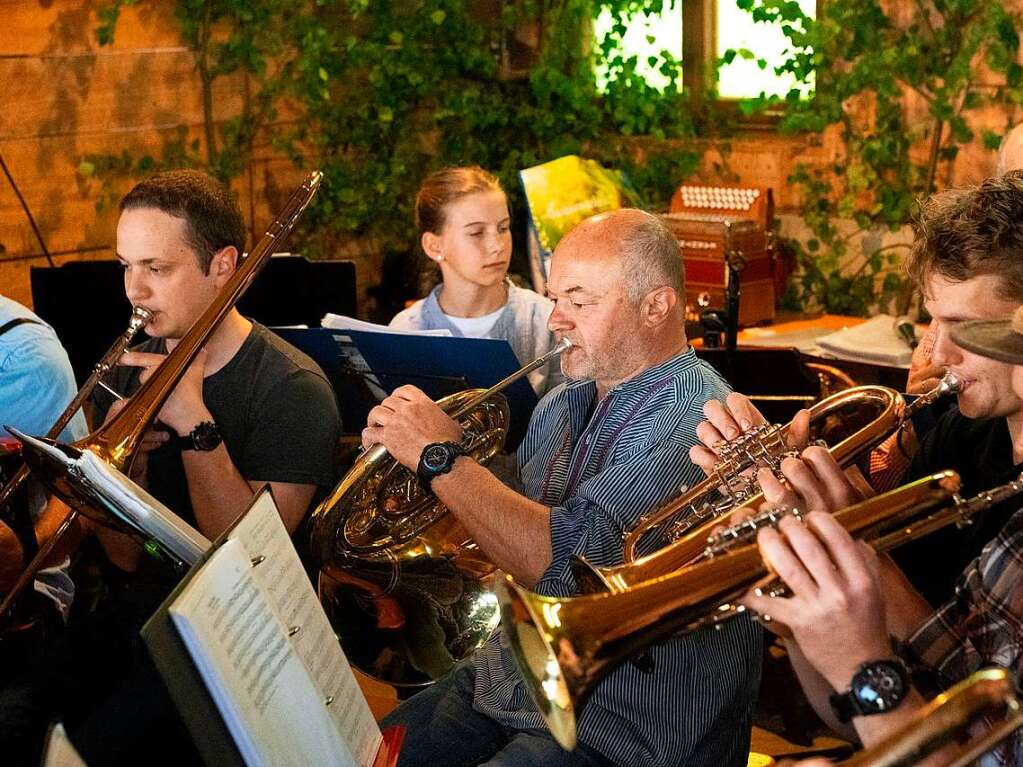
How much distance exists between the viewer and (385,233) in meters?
5.53

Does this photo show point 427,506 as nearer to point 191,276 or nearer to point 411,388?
point 411,388

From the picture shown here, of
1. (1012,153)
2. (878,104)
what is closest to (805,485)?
(1012,153)

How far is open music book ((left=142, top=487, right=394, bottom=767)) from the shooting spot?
4.31ft

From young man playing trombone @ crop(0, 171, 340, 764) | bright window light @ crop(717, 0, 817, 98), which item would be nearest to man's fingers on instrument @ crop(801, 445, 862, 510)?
young man playing trombone @ crop(0, 171, 340, 764)

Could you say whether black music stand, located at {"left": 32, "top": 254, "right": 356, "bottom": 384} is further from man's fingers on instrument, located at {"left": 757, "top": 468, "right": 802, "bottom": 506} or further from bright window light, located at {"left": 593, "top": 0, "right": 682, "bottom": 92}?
man's fingers on instrument, located at {"left": 757, "top": 468, "right": 802, "bottom": 506}

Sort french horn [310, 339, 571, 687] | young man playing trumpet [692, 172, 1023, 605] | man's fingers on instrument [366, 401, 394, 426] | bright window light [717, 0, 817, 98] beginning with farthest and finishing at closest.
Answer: bright window light [717, 0, 817, 98], french horn [310, 339, 571, 687], man's fingers on instrument [366, 401, 394, 426], young man playing trumpet [692, 172, 1023, 605]

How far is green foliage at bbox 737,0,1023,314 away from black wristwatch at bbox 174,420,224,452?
287 centimetres

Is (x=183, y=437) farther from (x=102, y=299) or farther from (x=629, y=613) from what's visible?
(x=102, y=299)

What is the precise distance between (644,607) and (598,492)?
2.23 ft

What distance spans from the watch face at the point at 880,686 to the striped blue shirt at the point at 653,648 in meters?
0.43

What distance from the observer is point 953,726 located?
1.12 meters

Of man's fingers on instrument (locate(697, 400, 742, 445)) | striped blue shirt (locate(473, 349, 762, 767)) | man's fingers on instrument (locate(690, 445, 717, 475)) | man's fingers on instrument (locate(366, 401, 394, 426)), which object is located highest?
man's fingers on instrument (locate(697, 400, 742, 445))

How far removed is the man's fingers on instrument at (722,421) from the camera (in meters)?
1.92

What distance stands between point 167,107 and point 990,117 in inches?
114
